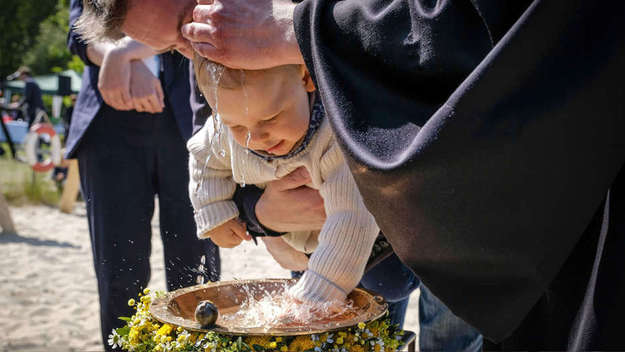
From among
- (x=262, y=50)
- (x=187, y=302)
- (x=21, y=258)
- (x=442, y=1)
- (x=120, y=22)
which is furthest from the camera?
(x=21, y=258)

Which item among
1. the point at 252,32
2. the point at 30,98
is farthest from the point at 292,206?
the point at 30,98

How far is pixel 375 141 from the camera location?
1163 millimetres

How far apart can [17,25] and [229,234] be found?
37864 millimetres

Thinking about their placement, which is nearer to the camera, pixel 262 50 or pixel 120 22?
pixel 262 50

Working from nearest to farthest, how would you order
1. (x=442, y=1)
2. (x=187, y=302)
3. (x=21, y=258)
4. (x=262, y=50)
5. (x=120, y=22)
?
(x=442, y=1)
(x=262, y=50)
(x=187, y=302)
(x=120, y=22)
(x=21, y=258)

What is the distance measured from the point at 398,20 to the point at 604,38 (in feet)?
1.16

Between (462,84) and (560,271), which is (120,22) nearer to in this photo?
(462,84)

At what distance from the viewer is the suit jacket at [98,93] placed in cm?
333

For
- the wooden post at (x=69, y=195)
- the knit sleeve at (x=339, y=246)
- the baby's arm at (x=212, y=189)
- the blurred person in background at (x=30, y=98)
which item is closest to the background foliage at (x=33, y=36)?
the blurred person in background at (x=30, y=98)

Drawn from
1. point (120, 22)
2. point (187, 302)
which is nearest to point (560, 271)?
point (187, 302)

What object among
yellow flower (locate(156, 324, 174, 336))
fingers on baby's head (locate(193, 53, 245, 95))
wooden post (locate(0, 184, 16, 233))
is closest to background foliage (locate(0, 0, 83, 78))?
wooden post (locate(0, 184, 16, 233))

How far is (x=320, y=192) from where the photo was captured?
2150 millimetres

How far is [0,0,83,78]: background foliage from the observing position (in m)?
35.2

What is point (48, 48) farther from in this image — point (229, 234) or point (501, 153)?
point (501, 153)
